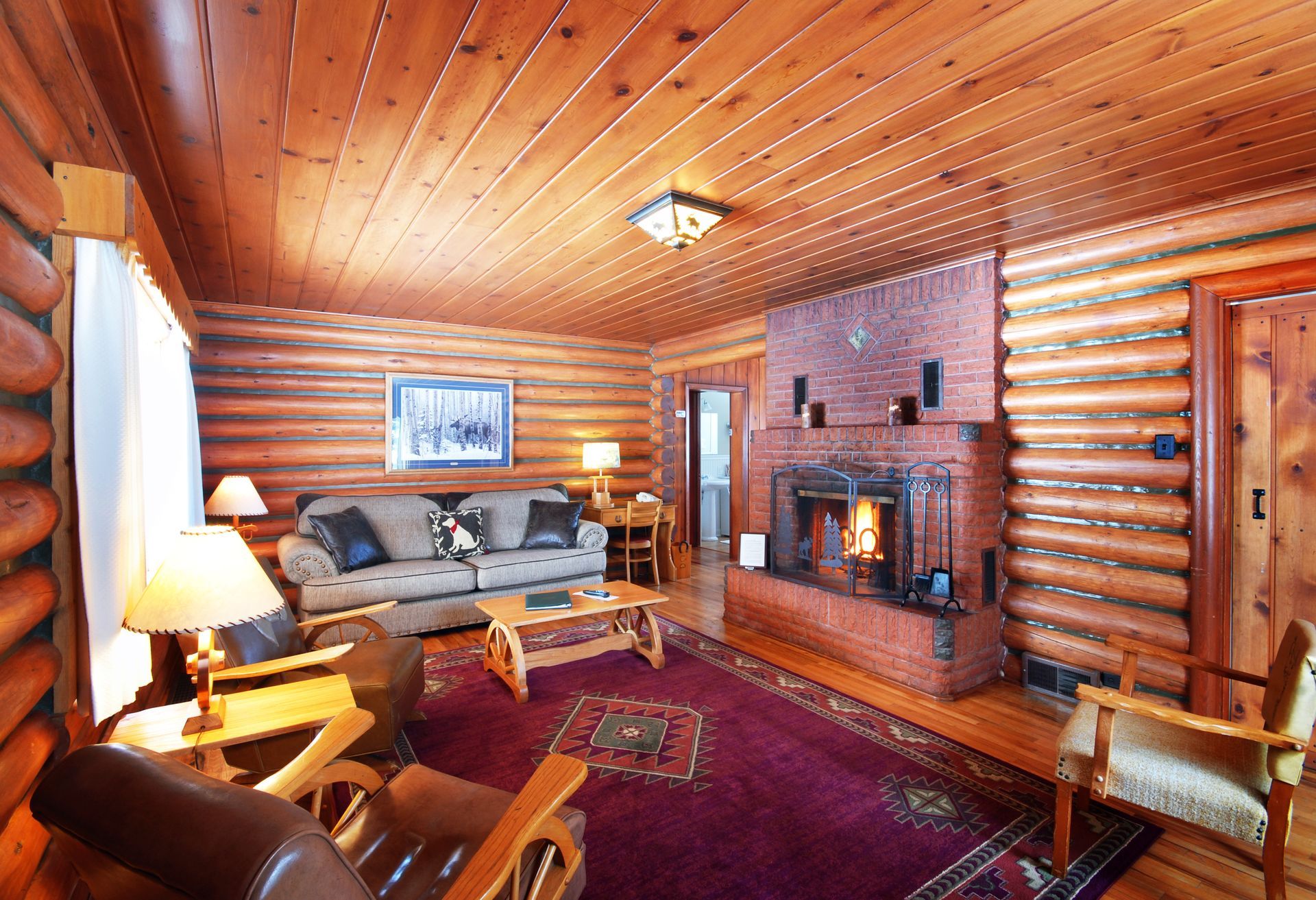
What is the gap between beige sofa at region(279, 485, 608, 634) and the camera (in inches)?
174

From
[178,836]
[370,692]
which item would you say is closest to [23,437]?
[178,836]

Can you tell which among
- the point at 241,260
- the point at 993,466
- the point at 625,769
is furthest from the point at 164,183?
the point at 993,466

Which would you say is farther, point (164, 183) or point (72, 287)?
point (164, 183)

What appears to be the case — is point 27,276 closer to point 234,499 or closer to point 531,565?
point 234,499

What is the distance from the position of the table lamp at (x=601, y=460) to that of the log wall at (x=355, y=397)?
382 mm

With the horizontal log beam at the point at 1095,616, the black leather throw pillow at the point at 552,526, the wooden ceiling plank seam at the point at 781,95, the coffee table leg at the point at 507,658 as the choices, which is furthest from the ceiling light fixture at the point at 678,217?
the black leather throw pillow at the point at 552,526

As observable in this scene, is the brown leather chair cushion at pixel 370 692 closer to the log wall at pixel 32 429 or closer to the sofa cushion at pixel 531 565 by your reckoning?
the log wall at pixel 32 429

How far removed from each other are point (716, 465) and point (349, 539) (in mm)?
5507

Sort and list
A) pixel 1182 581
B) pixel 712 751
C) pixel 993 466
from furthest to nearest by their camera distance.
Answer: pixel 993 466 → pixel 1182 581 → pixel 712 751

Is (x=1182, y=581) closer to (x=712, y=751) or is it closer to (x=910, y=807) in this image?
(x=910, y=807)

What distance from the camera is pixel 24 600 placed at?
1.33 meters

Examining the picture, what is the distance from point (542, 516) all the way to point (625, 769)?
308cm

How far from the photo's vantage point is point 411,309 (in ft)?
17.6

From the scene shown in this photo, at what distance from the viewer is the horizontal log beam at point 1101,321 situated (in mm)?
3193
